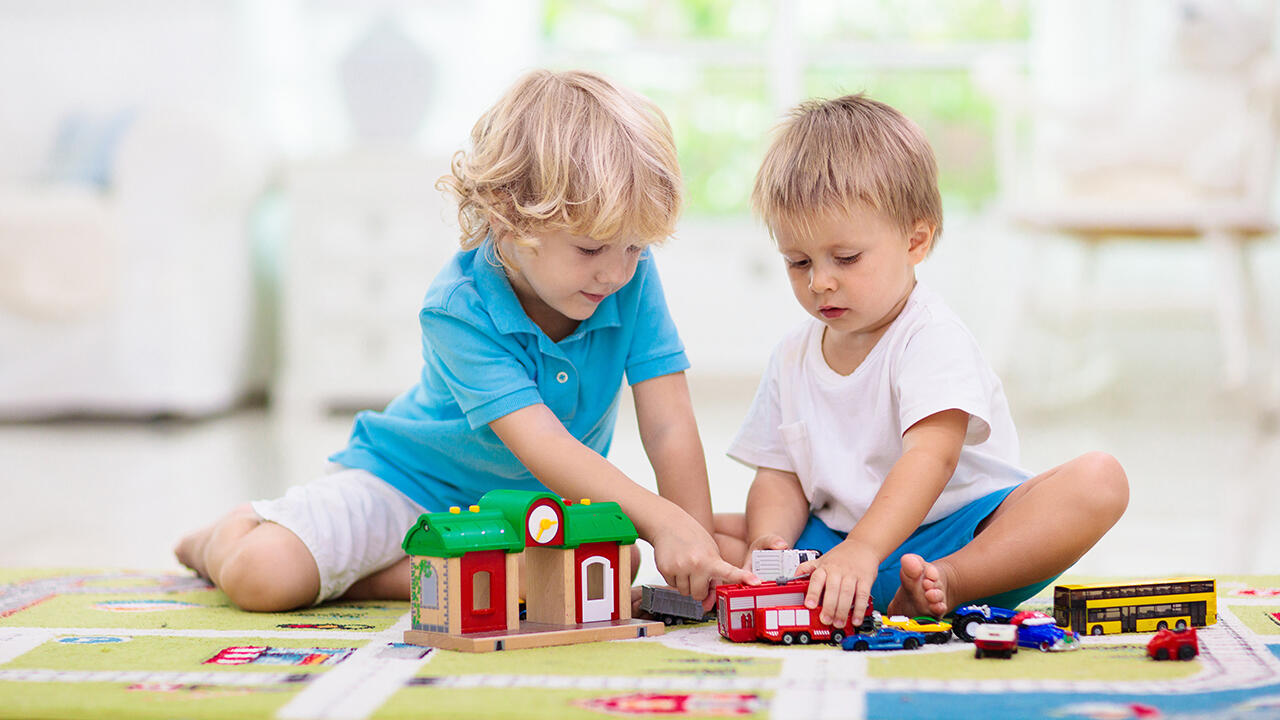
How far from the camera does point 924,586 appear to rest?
0.86 meters

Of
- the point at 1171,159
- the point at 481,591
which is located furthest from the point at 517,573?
the point at 1171,159

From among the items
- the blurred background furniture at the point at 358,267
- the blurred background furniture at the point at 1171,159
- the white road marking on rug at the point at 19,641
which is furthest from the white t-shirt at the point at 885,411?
the blurred background furniture at the point at 358,267

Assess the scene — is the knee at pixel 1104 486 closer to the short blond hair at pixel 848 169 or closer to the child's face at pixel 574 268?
the short blond hair at pixel 848 169

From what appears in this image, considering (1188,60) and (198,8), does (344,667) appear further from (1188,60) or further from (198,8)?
(198,8)

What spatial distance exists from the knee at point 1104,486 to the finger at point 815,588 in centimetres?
21

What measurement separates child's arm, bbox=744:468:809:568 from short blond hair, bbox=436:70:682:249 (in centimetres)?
23

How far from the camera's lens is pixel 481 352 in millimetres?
979

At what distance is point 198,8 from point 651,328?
268cm

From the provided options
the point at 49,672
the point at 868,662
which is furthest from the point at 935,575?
the point at 49,672

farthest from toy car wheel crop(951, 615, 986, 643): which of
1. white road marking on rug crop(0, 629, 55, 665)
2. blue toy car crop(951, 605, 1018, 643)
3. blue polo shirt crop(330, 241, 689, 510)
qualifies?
white road marking on rug crop(0, 629, 55, 665)

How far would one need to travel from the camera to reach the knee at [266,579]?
1.00 meters

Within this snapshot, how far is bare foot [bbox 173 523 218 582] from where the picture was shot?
116cm

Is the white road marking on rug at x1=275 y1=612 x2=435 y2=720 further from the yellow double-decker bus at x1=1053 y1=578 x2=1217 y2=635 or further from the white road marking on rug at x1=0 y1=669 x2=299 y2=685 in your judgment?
the yellow double-decker bus at x1=1053 y1=578 x2=1217 y2=635

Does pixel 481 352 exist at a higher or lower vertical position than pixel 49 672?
higher
